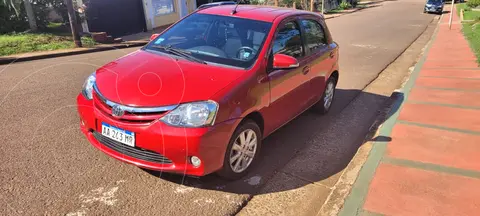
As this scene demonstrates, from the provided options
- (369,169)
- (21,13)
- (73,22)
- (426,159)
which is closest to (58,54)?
(73,22)

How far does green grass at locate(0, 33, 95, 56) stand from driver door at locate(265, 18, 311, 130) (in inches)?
358

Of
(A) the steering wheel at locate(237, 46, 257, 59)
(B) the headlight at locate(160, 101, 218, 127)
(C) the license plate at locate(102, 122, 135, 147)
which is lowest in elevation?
(C) the license plate at locate(102, 122, 135, 147)

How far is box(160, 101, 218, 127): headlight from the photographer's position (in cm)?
306

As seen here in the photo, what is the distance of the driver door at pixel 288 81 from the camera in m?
3.94

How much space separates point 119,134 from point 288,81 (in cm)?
197

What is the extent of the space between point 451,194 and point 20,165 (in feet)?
14.1

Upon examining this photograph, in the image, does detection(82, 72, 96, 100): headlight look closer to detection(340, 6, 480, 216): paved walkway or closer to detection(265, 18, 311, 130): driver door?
detection(265, 18, 311, 130): driver door

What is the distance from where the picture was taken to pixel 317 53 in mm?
4957

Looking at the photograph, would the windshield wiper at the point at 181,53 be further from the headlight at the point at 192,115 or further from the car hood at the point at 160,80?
the headlight at the point at 192,115

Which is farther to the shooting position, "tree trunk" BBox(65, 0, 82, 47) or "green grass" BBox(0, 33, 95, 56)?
"tree trunk" BBox(65, 0, 82, 47)

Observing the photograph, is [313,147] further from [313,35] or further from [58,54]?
[58,54]

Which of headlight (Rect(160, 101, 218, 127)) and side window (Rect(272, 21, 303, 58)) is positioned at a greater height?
side window (Rect(272, 21, 303, 58))

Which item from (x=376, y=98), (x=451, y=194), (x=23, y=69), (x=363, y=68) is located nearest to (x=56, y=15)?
(x=23, y=69)

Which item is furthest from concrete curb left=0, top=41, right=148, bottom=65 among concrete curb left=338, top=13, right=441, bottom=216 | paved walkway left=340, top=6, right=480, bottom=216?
paved walkway left=340, top=6, right=480, bottom=216
